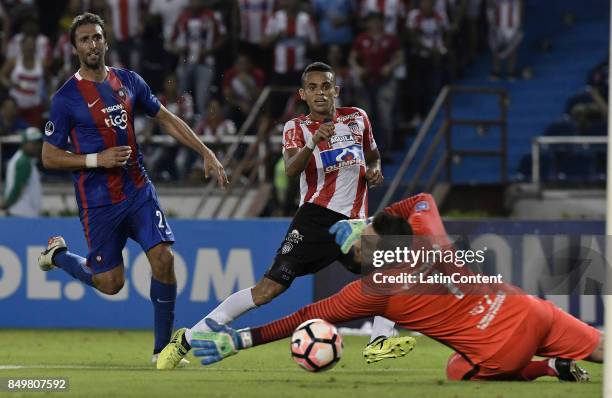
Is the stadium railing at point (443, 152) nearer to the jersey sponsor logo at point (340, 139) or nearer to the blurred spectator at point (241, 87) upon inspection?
the blurred spectator at point (241, 87)

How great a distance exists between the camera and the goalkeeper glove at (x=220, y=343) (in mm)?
9680

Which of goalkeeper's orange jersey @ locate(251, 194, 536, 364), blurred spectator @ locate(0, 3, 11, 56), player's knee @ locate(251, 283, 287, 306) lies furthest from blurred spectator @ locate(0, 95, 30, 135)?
goalkeeper's orange jersey @ locate(251, 194, 536, 364)

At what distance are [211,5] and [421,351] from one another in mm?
9354

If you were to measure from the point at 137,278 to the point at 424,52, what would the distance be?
6446mm

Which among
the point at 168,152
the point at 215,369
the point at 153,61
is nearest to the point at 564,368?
the point at 215,369

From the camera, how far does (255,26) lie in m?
21.0

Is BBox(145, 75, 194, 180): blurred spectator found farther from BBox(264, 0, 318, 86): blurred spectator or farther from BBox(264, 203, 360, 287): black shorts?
BBox(264, 203, 360, 287): black shorts

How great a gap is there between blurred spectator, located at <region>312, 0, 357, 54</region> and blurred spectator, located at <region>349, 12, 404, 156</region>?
69cm

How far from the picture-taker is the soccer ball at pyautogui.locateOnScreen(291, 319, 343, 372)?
9477mm

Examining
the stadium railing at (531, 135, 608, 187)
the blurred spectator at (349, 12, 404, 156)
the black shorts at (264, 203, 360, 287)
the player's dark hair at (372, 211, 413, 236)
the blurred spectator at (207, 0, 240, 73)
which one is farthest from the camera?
the blurred spectator at (207, 0, 240, 73)

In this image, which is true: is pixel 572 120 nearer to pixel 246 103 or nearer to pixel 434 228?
pixel 246 103

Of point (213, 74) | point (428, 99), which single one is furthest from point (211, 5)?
point (428, 99)

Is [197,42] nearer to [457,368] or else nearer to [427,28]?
[427,28]

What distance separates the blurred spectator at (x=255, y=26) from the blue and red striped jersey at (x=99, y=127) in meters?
9.80
